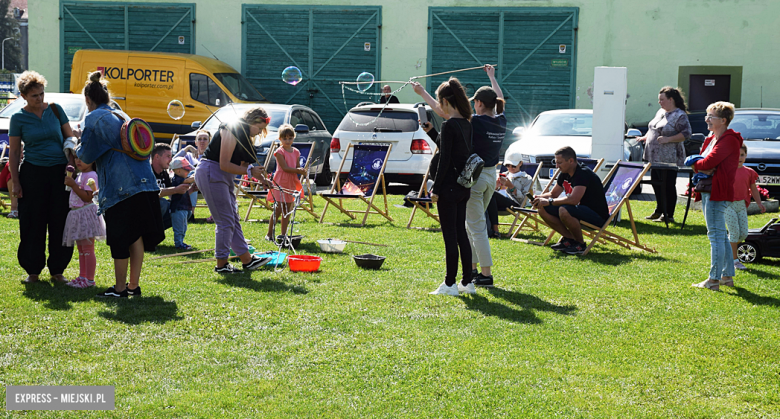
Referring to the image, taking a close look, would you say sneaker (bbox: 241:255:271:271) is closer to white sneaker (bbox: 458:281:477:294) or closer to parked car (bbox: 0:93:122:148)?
white sneaker (bbox: 458:281:477:294)

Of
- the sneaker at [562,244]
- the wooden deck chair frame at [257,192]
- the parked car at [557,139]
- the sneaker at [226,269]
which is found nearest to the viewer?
the sneaker at [226,269]

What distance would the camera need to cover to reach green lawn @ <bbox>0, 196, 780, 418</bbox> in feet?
11.3

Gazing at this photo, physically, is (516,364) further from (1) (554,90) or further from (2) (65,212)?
(1) (554,90)

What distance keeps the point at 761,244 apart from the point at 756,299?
1.59 m

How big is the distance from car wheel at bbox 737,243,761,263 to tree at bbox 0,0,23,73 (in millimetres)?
56854

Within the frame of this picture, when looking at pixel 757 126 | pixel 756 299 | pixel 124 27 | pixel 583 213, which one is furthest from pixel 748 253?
pixel 124 27

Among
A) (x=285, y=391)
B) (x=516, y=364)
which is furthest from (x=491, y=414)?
(x=285, y=391)

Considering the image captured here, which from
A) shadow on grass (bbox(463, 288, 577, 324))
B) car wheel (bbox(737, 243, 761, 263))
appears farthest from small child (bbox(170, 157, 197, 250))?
car wheel (bbox(737, 243, 761, 263))

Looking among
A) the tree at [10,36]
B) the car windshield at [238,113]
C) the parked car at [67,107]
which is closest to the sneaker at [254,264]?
the car windshield at [238,113]

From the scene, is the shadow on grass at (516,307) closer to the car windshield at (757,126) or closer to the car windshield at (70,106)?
the car windshield at (757,126)

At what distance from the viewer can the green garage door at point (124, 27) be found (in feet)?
65.3

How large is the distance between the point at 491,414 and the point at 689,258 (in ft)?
14.8

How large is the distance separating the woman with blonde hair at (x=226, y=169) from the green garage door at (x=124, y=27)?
49.3ft

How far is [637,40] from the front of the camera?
19.2 metres
